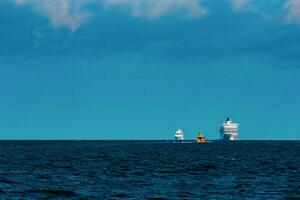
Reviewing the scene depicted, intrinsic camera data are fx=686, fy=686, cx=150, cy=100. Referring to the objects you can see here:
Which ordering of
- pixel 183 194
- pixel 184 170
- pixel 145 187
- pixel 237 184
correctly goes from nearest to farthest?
pixel 183 194
pixel 145 187
pixel 237 184
pixel 184 170

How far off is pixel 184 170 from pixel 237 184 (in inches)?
700

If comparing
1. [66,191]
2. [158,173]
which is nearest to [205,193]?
[66,191]

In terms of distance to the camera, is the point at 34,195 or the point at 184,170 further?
the point at 184,170

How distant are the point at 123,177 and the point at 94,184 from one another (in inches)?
312

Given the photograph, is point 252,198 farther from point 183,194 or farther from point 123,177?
point 123,177

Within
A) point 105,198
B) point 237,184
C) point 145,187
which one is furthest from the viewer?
point 237,184

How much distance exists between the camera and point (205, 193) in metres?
46.6

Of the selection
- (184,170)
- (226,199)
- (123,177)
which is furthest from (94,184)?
(184,170)

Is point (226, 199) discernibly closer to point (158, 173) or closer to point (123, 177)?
point (123, 177)

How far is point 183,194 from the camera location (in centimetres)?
4572

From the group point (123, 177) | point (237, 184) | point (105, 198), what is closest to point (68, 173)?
point (123, 177)

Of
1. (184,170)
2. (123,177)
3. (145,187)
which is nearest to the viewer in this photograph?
(145,187)

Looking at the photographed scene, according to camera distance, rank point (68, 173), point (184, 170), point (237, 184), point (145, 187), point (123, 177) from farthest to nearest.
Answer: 1. point (184, 170)
2. point (68, 173)
3. point (123, 177)
4. point (237, 184)
5. point (145, 187)

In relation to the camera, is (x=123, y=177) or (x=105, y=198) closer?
(x=105, y=198)
